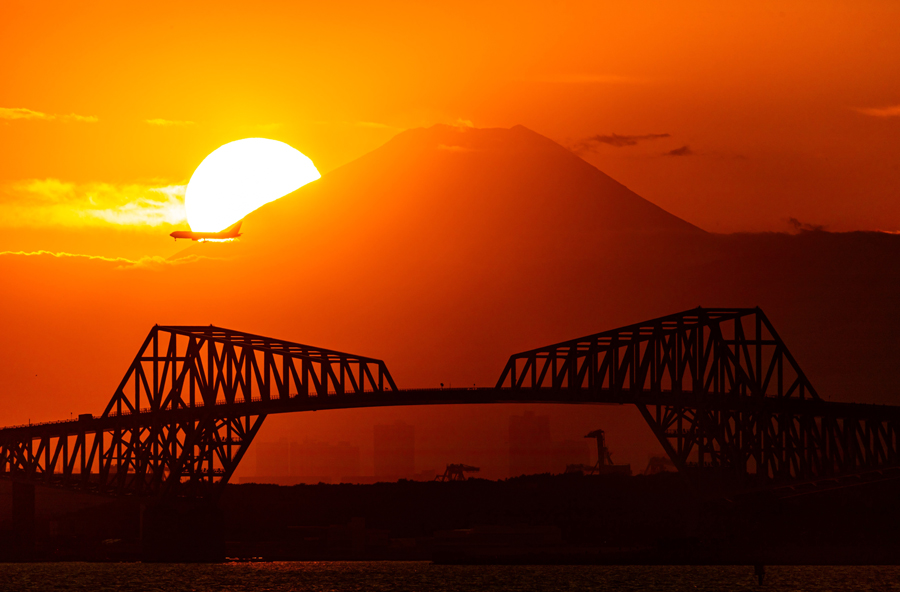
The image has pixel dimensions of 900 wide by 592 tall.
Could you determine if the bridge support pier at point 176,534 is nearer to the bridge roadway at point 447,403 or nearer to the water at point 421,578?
the water at point 421,578

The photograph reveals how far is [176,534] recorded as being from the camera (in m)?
183

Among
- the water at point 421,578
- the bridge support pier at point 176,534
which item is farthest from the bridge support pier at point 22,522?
the bridge support pier at point 176,534

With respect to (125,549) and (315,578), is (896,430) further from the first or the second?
(125,549)

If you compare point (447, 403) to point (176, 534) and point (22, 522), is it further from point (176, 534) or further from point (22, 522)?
point (22, 522)

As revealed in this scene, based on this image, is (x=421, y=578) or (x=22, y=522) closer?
(x=421, y=578)

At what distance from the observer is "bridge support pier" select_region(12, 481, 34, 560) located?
641ft

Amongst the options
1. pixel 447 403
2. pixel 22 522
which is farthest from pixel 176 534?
pixel 447 403

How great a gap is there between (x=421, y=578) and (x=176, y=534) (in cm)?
3781

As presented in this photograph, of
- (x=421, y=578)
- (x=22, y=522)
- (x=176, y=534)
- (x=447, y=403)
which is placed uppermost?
(x=447, y=403)

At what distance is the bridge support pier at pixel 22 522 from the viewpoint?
7692 inches

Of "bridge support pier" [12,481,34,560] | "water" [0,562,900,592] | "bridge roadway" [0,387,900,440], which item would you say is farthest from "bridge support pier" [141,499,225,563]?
"bridge support pier" [12,481,34,560]

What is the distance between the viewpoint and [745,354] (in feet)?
549

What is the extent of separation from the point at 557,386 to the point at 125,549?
61.8 metres

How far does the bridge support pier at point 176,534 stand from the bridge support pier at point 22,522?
19761mm
